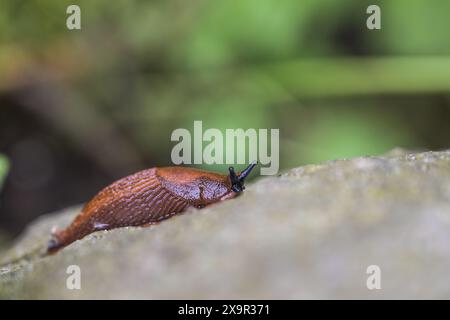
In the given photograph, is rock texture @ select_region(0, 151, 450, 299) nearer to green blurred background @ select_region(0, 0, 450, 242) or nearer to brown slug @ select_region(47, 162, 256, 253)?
brown slug @ select_region(47, 162, 256, 253)

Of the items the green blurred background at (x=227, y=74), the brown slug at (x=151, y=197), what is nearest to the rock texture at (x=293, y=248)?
the brown slug at (x=151, y=197)

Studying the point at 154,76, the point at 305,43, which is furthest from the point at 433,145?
the point at 154,76

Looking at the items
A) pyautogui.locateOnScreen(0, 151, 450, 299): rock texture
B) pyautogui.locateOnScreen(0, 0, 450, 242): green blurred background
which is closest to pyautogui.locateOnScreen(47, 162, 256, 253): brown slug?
pyautogui.locateOnScreen(0, 151, 450, 299): rock texture

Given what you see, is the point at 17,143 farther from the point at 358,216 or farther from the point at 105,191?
the point at 358,216

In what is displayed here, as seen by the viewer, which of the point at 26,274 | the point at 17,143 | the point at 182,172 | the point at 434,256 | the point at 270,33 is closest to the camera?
the point at 434,256

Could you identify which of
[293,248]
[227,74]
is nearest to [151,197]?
[293,248]

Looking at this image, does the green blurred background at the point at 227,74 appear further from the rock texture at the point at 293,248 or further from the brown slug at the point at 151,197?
the rock texture at the point at 293,248
